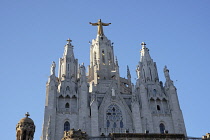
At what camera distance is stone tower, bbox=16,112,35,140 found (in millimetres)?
30141

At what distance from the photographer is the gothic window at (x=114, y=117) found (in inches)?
1780

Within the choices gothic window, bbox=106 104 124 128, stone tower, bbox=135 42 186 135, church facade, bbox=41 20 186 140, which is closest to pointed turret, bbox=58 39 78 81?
church facade, bbox=41 20 186 140

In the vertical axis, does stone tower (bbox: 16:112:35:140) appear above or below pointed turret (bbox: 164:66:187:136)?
below

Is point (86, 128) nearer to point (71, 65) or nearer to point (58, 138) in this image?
point (58, 138)

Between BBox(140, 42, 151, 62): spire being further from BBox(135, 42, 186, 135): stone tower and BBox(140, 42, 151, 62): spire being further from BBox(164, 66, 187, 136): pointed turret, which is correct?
BBox(164, 66, 187, 136): pointed turret

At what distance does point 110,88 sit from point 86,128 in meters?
7.84

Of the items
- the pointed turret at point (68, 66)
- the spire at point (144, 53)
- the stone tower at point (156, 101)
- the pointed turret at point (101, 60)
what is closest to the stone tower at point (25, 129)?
the stone tower at point (156, 101)

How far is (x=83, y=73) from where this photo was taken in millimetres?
49438

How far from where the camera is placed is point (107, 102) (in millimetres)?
47344

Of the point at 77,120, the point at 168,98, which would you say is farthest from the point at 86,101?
the point at 168,98

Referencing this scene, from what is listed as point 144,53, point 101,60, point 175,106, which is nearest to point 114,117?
point 175,106

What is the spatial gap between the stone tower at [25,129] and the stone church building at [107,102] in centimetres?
1115

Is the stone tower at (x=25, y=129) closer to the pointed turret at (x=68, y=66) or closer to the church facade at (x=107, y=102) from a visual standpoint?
the church facade at (x=107, y=102)

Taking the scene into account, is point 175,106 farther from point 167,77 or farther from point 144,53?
point 144,53
